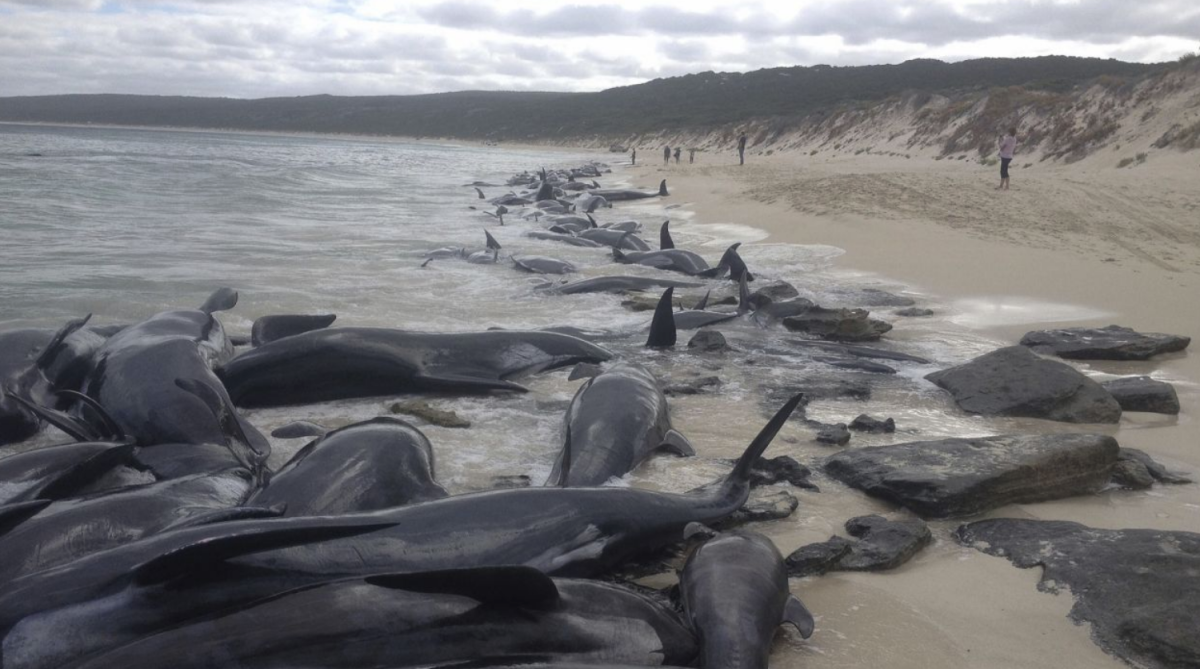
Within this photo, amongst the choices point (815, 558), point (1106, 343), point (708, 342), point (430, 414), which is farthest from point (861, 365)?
point (815, 558)

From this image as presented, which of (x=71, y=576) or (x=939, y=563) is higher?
(x=71, y=576)

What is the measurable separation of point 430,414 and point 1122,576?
343cm

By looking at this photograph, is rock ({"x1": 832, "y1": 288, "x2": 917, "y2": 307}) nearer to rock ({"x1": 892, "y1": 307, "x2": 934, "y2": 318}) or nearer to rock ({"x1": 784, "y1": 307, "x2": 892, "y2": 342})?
rock ({"x1": 892, "y1": 307, "x2": 934, "y2": 318})

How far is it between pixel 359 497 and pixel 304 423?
149 centimetres

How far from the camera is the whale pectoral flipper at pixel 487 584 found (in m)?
2.38

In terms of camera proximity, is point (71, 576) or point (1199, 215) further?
point (1199, 215)

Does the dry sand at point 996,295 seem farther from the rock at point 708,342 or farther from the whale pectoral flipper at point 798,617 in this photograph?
the rock at point 708,342

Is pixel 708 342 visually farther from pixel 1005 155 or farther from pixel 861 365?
pixel 1005 155

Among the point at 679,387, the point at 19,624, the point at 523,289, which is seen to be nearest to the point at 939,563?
the point at 679,387

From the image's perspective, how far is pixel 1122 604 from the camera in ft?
10.5

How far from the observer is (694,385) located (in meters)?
6.14

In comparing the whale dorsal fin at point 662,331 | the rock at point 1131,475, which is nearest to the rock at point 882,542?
the rock at point 1131,475

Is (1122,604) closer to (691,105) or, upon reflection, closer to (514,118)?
(691,105)

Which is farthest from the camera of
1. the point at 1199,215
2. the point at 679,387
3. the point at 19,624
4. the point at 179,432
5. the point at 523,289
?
the point at 1199,215
